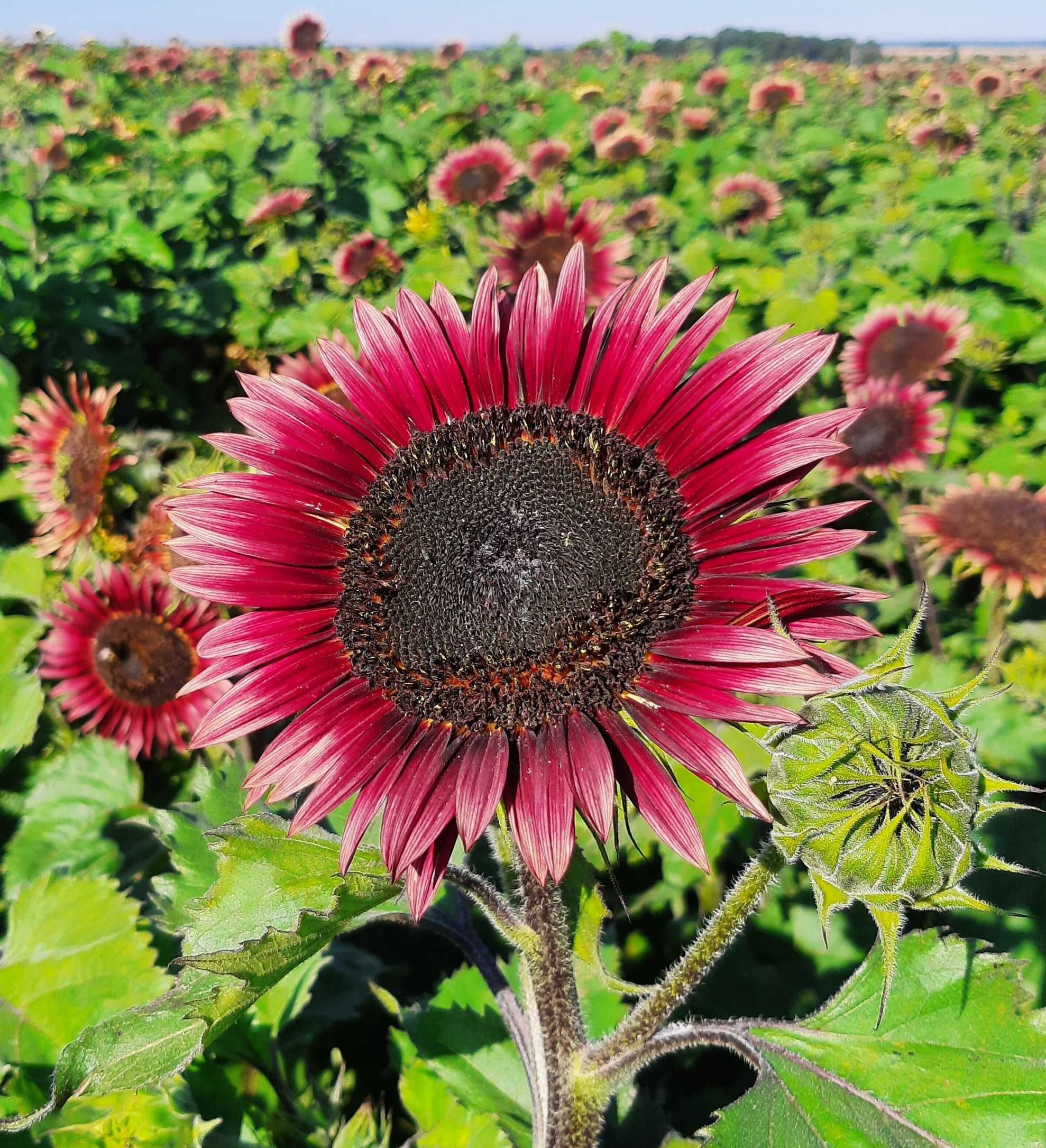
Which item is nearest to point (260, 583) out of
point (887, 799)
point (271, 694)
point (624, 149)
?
point (271, 694)

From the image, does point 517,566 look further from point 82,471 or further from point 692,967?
point 82,471

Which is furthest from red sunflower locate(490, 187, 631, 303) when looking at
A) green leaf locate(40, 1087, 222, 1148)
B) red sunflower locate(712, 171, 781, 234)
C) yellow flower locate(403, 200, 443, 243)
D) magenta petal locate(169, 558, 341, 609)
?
green leaf locate(40, 1087, 222, 1148)

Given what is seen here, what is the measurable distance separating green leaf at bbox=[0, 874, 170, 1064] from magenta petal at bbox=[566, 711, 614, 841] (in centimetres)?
104

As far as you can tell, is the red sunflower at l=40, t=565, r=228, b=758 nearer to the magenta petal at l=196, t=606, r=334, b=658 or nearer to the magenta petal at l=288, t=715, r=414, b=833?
the magenta petal at l=196, t=606, r=334, b=658

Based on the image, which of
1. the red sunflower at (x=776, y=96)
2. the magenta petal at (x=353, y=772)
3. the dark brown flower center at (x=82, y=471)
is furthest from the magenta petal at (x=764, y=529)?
the red sunflower at (x=776, y=96)

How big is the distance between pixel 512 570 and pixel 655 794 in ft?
1.27

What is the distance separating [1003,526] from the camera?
283 centimetres

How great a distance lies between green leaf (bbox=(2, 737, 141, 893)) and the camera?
7.98 feet

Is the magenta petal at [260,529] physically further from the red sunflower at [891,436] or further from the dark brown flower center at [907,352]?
the dark brown flower center at [907,352]

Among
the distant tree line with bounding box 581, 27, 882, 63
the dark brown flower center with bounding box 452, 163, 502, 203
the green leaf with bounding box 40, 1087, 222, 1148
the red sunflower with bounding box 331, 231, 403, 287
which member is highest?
the distant tree line with bounding box 581, 27, 882, 63

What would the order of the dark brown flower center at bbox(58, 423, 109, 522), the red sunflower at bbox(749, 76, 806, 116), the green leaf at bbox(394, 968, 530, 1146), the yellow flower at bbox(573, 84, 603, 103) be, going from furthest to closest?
the yellow flower at bbox(573, 84, 603, 103)
the red sunflower at bbox(749, 76, 806, 116)
the dark brown flower center at bbox(58, 423, 109, 522)
the green leaf at bbox(394, 968, 530, 1146)

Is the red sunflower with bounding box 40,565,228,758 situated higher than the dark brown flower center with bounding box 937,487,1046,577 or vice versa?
the dark brown flower center with bounding box 937,487,1046,577

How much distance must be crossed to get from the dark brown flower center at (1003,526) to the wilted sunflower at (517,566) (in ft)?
5.99

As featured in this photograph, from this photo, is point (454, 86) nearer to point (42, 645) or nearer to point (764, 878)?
point (42, 645)
